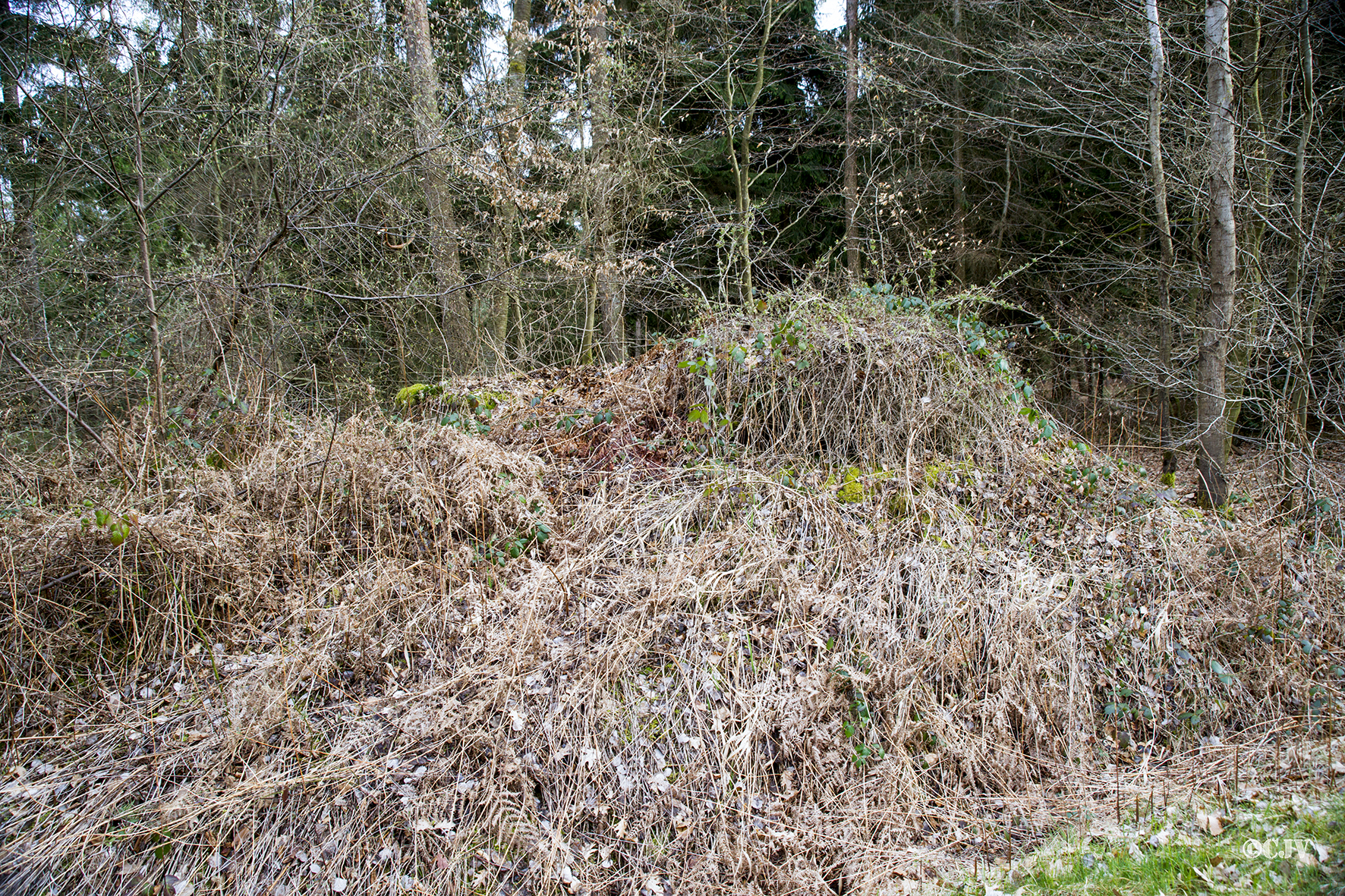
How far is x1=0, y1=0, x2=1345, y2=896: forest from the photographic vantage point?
2834 millimetres

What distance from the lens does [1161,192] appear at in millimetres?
6633

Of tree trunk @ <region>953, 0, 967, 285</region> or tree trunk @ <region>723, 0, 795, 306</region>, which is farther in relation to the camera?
tree trunk @ <region>953, 0, 967, 285</region>

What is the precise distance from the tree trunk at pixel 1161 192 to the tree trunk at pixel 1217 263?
1.00 ft

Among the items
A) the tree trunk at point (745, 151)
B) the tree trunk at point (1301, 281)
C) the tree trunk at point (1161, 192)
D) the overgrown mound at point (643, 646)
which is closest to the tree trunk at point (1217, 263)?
the tree trunk at point (1161, 192)

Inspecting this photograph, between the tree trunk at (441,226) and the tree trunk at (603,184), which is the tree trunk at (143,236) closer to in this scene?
the tree trunk at (441,226)

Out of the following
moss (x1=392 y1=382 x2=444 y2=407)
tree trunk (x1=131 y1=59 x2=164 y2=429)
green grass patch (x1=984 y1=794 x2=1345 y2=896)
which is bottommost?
green grass patch (x1=984 y1=794 x2=1345 y2=896)

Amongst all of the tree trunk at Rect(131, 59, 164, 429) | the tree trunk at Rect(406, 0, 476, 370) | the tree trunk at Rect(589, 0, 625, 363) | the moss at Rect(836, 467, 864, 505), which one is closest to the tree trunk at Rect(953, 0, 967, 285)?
the tree trunk at Rect(589, 0, 625, 363)

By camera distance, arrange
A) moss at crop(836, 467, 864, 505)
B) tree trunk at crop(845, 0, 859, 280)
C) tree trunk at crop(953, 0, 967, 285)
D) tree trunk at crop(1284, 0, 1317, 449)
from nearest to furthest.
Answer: moss at crop(836, 467, 864, 505) < tree trunk at crop(1284, 0, 1317, 449) < tree trunk at crop(953, 0, 967, 285) < tree trunk at crop(845, 0, 859, 280)

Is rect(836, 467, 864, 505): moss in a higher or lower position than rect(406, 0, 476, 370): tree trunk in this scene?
lower

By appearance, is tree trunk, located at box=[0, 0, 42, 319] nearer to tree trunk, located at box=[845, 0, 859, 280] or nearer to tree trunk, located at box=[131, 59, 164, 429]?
tree trunk, located at box=[131, 59, 164, 429]

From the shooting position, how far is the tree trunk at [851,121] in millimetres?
10734

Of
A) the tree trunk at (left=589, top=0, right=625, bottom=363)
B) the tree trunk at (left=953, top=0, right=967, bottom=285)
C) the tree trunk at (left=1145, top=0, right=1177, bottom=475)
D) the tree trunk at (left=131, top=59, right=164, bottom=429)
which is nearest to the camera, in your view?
the tree trunk at (left=131, top=59, right=164, bottom=429)

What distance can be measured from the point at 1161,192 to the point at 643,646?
675 centimetres

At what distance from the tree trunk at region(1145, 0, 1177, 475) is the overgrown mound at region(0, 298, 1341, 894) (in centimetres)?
236
